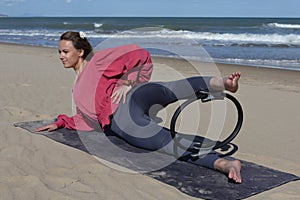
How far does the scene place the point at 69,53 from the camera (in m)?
4.44

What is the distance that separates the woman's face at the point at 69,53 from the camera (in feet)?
14.5

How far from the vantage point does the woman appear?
4.02 metres

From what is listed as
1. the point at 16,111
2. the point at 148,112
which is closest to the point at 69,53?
the point at 148,112

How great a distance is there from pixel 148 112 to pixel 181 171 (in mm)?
894

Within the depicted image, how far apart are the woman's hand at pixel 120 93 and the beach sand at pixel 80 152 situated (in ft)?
1.94

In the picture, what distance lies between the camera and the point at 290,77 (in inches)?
395

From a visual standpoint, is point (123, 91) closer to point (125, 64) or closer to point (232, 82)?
point (125, 64)

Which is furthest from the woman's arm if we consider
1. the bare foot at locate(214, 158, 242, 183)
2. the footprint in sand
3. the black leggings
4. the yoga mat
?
the bare foot at locate(214, 158, 242, 183)

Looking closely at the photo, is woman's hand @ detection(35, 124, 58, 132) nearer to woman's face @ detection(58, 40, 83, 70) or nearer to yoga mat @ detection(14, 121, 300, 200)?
yoga mat @ detection(14, 121, 300, 200)

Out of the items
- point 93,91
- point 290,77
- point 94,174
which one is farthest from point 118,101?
point 290,77

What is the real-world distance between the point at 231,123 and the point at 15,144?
256cm

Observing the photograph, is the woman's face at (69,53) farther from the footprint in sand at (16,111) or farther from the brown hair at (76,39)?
the footprint in sand at (16,111)

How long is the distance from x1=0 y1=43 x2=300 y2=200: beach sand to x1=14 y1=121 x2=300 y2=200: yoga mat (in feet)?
0.31

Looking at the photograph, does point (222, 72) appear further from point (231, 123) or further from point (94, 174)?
point (94, 174)
